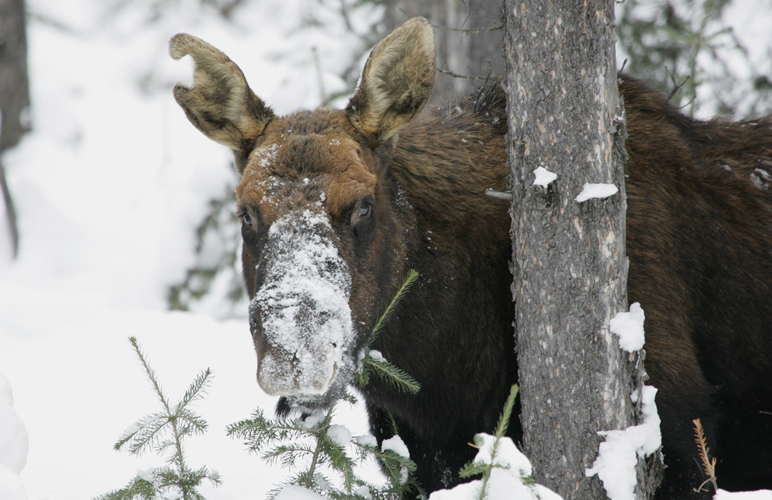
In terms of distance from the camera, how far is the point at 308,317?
277cm

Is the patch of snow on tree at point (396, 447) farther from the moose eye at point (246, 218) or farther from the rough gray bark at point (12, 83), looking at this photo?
the rough gray bark at point (12, 83)

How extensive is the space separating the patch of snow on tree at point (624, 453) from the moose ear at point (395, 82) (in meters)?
2.01

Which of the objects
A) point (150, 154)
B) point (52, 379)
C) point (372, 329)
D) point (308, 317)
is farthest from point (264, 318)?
point (150, 154)

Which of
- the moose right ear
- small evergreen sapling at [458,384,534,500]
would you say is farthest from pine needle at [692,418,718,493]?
the moose right ear

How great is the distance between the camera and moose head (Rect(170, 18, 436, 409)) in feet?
9.07

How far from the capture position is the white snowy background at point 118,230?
5199 millimetres

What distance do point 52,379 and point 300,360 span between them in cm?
496

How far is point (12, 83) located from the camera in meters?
12.7

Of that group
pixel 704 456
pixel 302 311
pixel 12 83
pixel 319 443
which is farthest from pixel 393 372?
pixel 12 83

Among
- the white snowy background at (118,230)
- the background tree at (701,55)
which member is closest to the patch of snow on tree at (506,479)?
the white snowy background at (118,230)

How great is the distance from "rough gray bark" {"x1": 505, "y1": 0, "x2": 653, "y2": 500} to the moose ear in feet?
2.02

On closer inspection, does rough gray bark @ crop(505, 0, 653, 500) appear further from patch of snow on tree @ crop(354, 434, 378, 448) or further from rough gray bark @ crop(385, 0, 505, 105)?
rough gray bark @ crop(385, 0, 505, 105)

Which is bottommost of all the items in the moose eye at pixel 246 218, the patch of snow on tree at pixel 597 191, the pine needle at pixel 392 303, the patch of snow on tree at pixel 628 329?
the patch of snow on tree at pixel 628 329

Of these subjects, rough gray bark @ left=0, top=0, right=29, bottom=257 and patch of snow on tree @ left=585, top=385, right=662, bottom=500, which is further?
rough gray bark @ left=0, top=0, right=29, bottom=257
